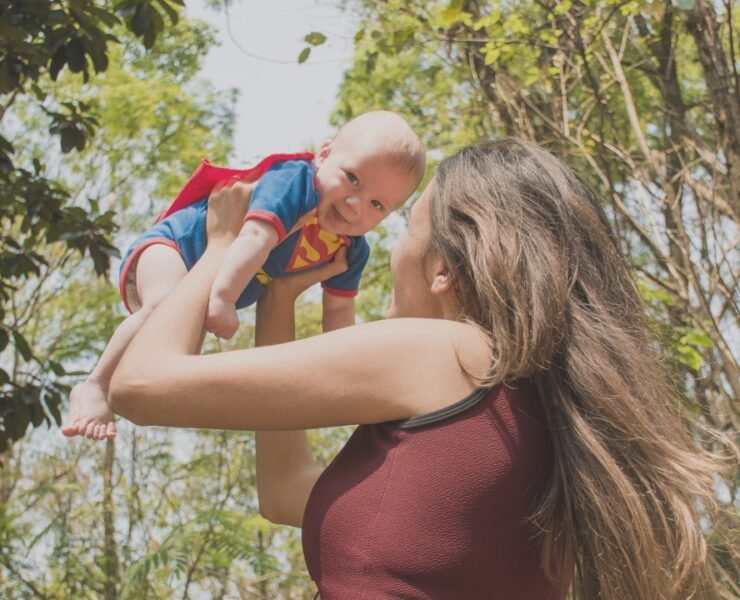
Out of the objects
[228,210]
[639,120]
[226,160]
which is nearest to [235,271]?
[228,210]

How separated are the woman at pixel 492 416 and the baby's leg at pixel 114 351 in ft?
1.49

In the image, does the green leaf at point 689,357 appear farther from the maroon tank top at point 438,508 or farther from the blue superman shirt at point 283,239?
the maroon tank top at point 438,508

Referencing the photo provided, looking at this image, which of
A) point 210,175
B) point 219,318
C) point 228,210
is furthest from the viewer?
point 210,175

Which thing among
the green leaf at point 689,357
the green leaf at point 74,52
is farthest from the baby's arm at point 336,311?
the green leaf at point 74,52

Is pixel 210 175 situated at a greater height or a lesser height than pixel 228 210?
greater

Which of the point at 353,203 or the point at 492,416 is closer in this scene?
the point at 492,416

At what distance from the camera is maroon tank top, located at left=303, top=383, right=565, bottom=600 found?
1455 millimetres

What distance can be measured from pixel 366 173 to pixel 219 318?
528 mm

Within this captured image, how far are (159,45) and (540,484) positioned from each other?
9.29 meters

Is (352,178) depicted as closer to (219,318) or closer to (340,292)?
(340,292)

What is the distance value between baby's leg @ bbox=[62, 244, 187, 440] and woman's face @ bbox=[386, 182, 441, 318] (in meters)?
0.58

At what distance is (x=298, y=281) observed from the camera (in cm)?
225

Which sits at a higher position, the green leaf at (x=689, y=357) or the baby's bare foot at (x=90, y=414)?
the green leaf at (x=689, y=357)

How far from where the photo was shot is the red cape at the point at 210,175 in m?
2.15
